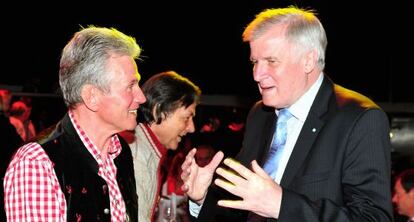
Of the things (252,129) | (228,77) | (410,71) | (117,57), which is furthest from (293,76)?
(228,77)

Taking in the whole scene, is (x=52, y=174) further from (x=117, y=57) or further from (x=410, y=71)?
(x=410, y=71)

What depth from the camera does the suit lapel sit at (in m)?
2.43

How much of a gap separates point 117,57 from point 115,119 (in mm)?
269

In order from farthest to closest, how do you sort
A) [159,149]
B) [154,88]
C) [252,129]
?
[154,88], [159,149], [252,129]

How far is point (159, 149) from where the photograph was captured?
3.51m

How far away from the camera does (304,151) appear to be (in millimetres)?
2434

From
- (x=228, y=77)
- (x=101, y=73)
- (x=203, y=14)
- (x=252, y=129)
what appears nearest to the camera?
(x=101, y=73)

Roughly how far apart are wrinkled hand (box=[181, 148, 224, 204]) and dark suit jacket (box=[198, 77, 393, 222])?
1.09ft

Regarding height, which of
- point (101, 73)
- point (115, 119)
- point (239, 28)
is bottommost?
point (239, 28)

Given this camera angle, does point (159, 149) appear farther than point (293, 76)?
Yes

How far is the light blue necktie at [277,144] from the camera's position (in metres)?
2.57

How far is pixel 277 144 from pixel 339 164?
1.23 feet

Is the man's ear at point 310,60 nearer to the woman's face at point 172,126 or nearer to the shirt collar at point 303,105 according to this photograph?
the shirt collar at point 303,105

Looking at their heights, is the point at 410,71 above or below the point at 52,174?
below
